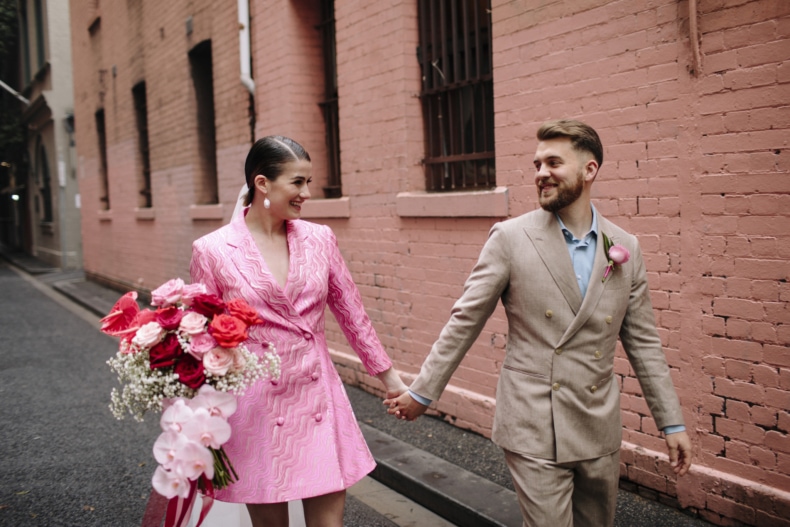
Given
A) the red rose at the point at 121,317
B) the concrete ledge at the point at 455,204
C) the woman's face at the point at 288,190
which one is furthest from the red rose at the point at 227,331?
the concrete ledge at the point at 455,204

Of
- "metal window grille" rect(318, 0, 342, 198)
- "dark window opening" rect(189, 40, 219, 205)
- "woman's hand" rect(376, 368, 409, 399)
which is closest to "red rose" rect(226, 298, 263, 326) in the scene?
"woman's hand" rect(376, 368, 409, 399)

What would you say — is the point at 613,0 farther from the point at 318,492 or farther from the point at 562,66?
the point at 318,492

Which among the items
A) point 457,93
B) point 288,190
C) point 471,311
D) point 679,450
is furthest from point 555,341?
point 457,93

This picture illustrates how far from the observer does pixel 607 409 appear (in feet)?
9.19

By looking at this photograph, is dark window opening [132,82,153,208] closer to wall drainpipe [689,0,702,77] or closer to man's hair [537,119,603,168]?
wall drainpipe [689,0,702,77]

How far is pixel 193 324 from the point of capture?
254cm

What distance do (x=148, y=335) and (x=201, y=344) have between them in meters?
0.18

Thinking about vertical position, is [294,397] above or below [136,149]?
below

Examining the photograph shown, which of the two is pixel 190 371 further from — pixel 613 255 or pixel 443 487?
pixel 443 487

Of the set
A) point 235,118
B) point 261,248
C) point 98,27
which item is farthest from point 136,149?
point 261,248

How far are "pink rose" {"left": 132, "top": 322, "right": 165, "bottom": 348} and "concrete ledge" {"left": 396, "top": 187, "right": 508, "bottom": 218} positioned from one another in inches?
129

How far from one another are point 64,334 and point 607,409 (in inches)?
415

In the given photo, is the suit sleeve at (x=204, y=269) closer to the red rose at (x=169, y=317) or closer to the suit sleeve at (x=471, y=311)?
the red rose at (x=169, y=317)

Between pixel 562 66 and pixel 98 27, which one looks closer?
pixel 562 66
